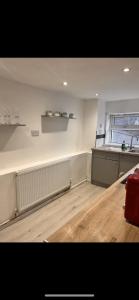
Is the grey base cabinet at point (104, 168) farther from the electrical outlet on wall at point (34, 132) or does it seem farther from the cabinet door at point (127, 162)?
the electrical outlet on wall at point (34, 132)

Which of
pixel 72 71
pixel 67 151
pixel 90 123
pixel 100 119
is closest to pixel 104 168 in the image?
pixel 67 151

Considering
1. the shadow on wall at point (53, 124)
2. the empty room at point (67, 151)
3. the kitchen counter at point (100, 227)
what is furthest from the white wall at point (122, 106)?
the kitchen counter at point (100, 227)

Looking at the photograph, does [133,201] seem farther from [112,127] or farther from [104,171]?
[112,127]

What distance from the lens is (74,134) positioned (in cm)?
395

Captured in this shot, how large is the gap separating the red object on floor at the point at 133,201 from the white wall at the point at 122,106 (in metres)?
3.24

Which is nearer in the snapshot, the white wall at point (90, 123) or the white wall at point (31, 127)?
the white wall at point (31, 127)

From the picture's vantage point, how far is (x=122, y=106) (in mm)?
4066

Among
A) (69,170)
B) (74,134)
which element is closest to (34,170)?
(69,170)

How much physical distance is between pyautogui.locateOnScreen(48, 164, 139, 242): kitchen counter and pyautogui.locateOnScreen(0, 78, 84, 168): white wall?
174cm

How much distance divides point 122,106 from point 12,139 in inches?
112

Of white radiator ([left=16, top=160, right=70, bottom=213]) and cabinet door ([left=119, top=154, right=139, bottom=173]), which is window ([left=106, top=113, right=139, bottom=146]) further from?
white radiator ([left=16, top=160, right=70, bottom=213])

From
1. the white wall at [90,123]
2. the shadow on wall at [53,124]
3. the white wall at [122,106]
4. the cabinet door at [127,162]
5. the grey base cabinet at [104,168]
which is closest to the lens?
the shadow on wall at [53,124]

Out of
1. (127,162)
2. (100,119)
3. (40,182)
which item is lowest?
(40,182)

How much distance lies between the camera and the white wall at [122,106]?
3.86 meters
